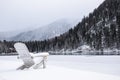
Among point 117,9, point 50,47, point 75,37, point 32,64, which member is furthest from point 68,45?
point 32,64

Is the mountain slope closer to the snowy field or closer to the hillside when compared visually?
the hillside

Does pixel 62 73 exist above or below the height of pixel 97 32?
below

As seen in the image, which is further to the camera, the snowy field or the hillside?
the hillside

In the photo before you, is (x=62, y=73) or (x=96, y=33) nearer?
(x=62, y=73)

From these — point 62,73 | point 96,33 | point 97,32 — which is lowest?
point 62,73

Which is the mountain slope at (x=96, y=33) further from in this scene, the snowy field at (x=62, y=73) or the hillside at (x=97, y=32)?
the snowy field at (x=62, y=73)

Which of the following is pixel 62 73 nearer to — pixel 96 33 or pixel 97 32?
pixel 96 33

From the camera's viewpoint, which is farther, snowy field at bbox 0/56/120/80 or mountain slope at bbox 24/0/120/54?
mountain slope at bbox 24/0/120/54

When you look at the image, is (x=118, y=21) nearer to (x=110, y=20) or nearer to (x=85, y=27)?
(x=110, y=20)

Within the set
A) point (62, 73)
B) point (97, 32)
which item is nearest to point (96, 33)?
point (97, 32)

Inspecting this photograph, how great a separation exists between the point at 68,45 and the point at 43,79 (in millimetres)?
110728

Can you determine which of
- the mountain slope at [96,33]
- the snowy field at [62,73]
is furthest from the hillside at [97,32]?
the snowy field at [62,73]

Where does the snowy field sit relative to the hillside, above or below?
below

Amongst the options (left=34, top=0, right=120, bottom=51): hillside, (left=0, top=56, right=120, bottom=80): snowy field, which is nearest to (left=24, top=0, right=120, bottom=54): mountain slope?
(left=34, top=0, right=120, bottom=51): hillside
